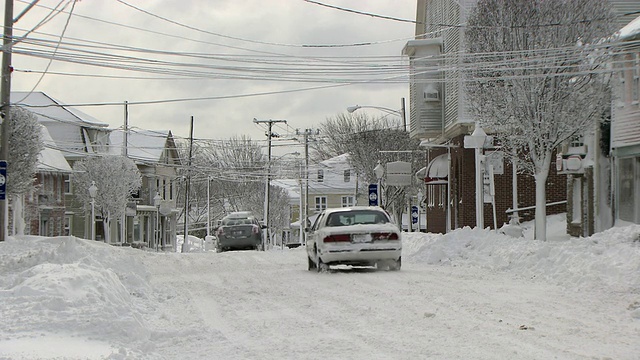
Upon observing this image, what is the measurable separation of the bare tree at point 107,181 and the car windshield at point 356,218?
53.6 meters

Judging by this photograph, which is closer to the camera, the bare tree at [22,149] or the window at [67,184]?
the bare tree at [22,149]

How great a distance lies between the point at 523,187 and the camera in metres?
39.1

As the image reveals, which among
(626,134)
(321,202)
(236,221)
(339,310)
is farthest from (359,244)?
(321,202)

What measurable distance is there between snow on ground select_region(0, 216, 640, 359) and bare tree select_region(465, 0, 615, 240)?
18.1ft

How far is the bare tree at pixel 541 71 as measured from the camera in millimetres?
25891

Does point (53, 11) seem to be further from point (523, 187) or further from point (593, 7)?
point (523, 187)

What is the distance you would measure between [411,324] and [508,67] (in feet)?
53.9

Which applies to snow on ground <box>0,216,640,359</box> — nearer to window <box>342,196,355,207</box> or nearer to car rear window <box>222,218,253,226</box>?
car rear window <box>222,218,253,226</box>

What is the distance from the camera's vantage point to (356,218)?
21.8 m

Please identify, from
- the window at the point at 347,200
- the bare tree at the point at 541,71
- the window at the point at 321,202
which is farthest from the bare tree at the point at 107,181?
the bare tree at the point at 541,71

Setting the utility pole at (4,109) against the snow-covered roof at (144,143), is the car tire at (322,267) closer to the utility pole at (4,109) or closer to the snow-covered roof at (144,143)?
the utility pole at (4,109)

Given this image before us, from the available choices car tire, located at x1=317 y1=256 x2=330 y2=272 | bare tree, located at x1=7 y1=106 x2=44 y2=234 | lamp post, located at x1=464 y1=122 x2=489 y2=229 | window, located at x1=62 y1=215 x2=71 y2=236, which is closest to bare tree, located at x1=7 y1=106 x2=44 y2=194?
bare tree, located at x1=7 y1=106 x2=44 y2=234

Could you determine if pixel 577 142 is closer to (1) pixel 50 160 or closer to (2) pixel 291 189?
(1) pixel 50 160

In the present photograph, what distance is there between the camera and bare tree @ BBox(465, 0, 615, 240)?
25.9 metres
